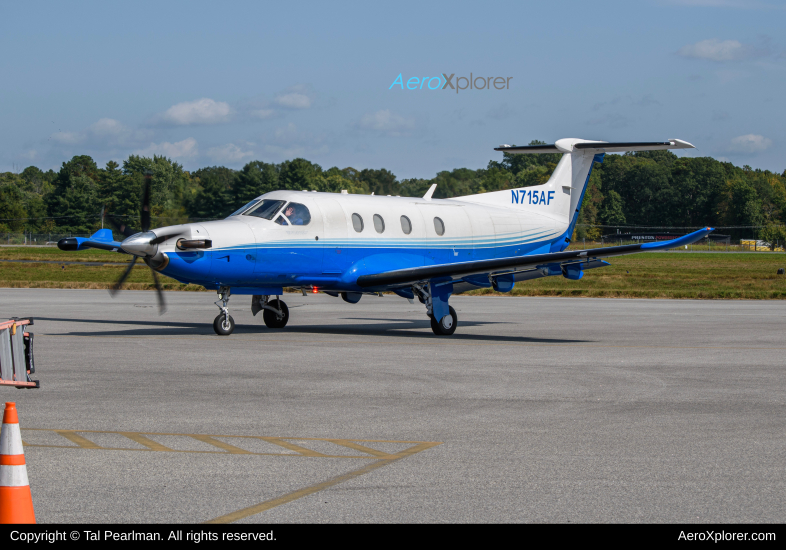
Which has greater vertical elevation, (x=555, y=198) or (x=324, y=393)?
(x=555, y=198)

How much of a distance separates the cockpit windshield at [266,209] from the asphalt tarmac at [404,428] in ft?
9.03

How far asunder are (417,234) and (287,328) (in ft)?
13.4

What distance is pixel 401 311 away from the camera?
2805 centimetres

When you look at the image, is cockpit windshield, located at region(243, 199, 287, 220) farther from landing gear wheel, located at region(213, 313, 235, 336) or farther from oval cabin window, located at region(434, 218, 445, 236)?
oval cabin window, located at region(434, 218, 445, 236)

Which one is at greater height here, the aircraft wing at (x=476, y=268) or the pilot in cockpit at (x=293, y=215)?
the pilot in cockpit at (x=293, y=215)

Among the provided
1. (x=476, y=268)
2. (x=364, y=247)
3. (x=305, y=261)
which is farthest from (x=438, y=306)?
(x=305, y=261)

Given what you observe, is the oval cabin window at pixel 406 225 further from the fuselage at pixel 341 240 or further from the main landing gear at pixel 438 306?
the main landing gear at pixel 438 306

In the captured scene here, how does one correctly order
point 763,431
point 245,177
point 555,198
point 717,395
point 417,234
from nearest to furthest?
point 763,431 < point 717,395 < point 417,234 < point 555,198 < point 245,177

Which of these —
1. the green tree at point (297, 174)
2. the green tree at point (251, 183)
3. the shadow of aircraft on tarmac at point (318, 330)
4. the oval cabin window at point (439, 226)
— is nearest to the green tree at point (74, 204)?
the green tree at point (251, 183)

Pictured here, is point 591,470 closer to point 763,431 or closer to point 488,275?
point 763,431

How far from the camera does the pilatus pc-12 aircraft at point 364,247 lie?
696 inches

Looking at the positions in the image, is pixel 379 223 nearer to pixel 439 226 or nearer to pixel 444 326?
pixel 439 226

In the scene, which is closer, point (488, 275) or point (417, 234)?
point (488, 275)
